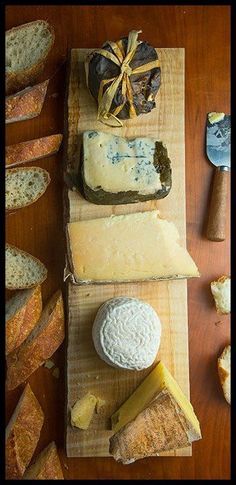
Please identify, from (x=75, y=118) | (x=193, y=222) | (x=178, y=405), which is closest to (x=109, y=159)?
(x=75, y=118)

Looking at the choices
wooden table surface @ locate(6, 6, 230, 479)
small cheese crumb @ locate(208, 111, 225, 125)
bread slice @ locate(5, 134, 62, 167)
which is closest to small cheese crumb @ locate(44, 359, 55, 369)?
wooden table surface @ locate(6, 6, 230, 479)

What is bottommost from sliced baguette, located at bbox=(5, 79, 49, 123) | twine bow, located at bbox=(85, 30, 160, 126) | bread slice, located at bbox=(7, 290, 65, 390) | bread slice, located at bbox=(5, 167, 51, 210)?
bread slice, located at bbox=(7, 290, 65, 390)

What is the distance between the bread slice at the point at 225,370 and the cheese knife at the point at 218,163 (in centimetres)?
30

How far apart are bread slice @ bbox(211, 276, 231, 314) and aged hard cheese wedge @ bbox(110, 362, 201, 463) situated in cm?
25

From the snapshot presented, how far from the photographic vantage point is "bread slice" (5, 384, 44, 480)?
5.87 feet

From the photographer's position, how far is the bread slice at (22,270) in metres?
1.85

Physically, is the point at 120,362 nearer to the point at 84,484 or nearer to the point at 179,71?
the point at 84,484

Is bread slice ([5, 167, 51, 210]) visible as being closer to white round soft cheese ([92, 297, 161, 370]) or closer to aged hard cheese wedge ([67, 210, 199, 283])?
aged hard cheese wedge ([67, 210, 199, 283])

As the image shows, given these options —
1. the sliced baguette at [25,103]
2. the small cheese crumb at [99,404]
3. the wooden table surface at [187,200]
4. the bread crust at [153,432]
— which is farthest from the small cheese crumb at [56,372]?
the sliced baguette at [25,103]

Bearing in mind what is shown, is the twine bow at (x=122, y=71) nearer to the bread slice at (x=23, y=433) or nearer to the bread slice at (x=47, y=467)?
the bread slice at (x=23, y=433)

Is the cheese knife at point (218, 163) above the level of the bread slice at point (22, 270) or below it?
above

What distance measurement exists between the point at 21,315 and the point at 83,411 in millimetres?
296

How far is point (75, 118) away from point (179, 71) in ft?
0.98

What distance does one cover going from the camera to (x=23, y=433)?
5.98ft
